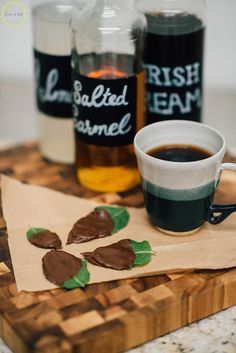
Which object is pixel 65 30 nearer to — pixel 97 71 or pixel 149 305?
pixel 97 71

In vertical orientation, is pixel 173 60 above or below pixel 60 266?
above

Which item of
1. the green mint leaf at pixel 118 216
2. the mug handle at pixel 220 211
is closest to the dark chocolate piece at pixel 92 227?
the green mint leaf at pixel 118 216

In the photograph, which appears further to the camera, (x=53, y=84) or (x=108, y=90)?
(x=53, y=84)

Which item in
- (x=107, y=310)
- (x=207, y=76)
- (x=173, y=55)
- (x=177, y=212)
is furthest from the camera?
(x=207, y=76)

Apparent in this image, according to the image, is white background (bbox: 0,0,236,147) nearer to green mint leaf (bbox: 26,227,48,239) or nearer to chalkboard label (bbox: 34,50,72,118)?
chalkboard label (bbox: 34,50,72,118)

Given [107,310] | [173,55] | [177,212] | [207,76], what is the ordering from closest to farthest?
[107,310] → [177,212] → [173,55] → [207,76]

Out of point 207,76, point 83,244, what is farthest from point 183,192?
point 207,76

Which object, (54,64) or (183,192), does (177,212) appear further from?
(54,64)
